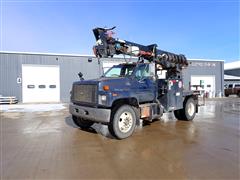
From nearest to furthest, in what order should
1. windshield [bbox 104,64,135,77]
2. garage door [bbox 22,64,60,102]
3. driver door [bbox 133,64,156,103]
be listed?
driver door [bbox 133,64,156,103]
windshield [bbox 104,64,135,77]
garage door [bbox 22,64,60,102]

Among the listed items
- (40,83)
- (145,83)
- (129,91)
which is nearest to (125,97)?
(129,91)

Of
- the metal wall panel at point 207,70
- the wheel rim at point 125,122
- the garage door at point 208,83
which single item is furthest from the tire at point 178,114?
the garage door at point 208,83

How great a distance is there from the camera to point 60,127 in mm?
8625

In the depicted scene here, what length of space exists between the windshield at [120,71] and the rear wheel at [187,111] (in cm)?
331

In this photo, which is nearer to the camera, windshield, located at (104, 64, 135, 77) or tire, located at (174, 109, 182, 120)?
windshield, located at (104, 64, 135, 77)

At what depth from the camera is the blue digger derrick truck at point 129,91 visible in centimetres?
669

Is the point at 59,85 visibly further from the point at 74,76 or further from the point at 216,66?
the point at 216,66

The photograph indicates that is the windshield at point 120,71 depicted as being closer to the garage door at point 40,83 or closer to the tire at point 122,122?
the tire at point 122,122

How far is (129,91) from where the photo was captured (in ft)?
23.6

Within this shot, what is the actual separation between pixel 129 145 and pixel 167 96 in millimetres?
3301

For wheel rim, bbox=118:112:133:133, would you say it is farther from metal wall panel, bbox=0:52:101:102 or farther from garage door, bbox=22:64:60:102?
garage door, bbox=22:64:60:102

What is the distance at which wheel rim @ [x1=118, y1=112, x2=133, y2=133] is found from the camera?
6832mm

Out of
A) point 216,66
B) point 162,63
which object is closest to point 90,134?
point 162,63

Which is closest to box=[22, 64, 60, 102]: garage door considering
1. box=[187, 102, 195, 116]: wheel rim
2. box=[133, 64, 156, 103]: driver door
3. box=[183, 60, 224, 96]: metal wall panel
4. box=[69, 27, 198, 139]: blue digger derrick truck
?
box=[183, 60, 224, 96]: metal wall panel
